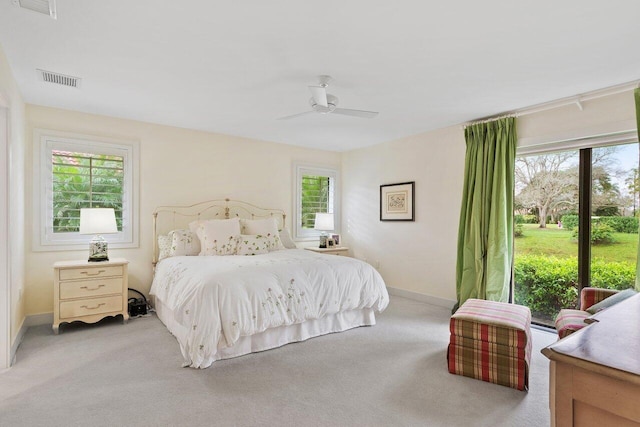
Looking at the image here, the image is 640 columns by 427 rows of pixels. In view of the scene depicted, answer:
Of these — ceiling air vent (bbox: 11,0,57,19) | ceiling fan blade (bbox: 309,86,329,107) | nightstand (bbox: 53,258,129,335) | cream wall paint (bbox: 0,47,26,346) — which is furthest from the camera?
nightstand (bbox: 53,258,129,335)

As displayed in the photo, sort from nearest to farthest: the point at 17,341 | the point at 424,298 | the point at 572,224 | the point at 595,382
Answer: the point at 595,382 < the point at 17,341 < the point at 572,224 < the point at 424,298

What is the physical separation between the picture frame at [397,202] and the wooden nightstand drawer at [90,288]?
390 centimetres

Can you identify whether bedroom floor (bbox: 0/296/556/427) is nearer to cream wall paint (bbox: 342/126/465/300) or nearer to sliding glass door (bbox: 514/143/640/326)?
sliding glass door (bbox: 514/143/640/326)

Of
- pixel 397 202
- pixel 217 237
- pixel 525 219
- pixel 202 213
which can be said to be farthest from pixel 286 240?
pixel 525 219

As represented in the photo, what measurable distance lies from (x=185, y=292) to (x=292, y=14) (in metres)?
2.36

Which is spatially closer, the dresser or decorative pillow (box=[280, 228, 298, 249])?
the dresser

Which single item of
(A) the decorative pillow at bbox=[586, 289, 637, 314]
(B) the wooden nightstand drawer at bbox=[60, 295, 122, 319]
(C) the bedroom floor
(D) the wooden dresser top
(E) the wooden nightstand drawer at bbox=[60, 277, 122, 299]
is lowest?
(C) the bedroom floor

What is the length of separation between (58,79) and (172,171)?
1777 mm

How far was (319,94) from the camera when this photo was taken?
9.78ft

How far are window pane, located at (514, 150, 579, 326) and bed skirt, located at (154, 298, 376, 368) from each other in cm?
197

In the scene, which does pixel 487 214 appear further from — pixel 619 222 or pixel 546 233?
pixel 619 222

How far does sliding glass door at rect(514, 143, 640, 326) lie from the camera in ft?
11.0

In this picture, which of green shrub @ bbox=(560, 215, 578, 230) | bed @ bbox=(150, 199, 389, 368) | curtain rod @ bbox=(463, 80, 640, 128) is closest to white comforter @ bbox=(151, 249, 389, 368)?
bed @ bbox=(150, 199, 389, 368)

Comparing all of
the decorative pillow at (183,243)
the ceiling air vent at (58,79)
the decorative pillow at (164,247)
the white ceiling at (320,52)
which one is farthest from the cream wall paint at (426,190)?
the ceiling air vent at (58,79)
